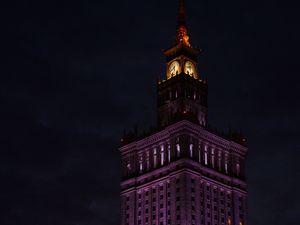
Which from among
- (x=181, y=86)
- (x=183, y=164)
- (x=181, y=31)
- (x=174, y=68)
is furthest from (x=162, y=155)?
(x=181, y=31)

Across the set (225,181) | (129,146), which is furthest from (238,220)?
(129,146)

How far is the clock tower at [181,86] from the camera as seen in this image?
602ft

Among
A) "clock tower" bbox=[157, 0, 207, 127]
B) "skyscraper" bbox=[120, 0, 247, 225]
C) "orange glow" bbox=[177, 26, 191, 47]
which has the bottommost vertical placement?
"skyscraper" bbox=[120, 0, 247, 225]

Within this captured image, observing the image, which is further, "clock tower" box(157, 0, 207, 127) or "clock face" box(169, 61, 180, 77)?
"clock face" box(169, 61, 180, 77)

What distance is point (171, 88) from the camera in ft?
611

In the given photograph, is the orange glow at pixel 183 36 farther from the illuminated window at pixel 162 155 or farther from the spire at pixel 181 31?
the illuminated window at pixel 162 155

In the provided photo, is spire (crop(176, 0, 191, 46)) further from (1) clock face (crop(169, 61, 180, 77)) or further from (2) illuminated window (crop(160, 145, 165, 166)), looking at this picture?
(2) illuminated window (crop(160, 145, 165, 166))

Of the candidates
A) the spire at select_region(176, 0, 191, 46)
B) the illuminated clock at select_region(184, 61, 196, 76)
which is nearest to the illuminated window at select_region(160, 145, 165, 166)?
the illuminated clock at select_region(184, 61, 196, 76)

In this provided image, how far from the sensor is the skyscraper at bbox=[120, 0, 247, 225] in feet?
543

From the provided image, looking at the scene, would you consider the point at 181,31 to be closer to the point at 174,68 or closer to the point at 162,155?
the point at 174,68

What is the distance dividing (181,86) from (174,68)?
9.10 meters

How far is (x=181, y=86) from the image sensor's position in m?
184

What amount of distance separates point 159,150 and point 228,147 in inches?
761

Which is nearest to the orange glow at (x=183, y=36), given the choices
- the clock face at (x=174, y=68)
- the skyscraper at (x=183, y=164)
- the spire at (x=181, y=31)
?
the spire at (x=181, y=31)
